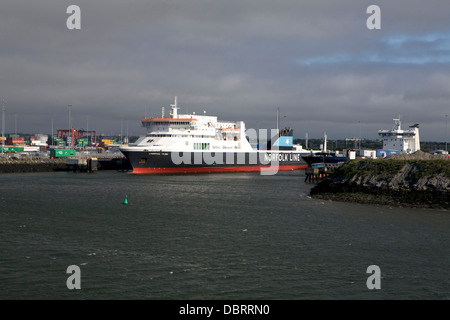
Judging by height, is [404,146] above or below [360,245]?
above

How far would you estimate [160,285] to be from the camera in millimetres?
14312

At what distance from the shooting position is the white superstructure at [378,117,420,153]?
292 feet

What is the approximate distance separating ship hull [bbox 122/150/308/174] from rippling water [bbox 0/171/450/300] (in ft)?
78.6

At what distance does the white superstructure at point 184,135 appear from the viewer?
196ft

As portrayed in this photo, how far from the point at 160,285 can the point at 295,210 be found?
17439 millimetres

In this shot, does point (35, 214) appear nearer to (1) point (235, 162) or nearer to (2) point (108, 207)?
(2) point (108, 207)

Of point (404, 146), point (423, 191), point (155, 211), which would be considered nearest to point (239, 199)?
point (155, 211)

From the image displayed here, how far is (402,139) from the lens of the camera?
89.6 m

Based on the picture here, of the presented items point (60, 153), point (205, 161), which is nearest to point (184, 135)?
point (205, 161)

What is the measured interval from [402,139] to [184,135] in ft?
170
